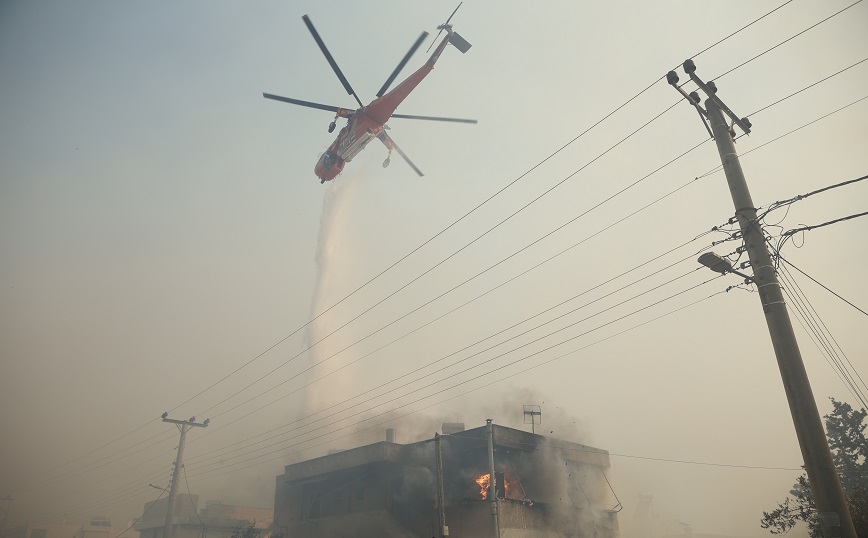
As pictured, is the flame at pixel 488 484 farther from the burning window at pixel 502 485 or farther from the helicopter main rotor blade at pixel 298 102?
the helicopter main rotor blade at pixel 298 102

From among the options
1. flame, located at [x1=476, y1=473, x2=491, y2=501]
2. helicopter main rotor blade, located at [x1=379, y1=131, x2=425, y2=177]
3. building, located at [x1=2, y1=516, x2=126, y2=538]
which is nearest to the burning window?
flame, located at [x1=476, y1=473, x2=491, y2=501]

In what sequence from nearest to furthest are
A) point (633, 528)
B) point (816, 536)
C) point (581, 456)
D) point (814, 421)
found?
1. point (814, 421)
2. point (816, 536)
3. point (581, 456)
4. point (633, 528)

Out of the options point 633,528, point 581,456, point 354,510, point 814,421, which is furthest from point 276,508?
point 814,421

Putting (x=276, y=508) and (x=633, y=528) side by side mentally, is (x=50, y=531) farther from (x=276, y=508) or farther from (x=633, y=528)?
(x=633, y=528)

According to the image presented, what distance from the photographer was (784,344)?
8391mm

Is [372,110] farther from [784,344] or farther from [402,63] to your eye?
[784,344]

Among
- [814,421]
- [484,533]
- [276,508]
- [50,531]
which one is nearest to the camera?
[814,421]

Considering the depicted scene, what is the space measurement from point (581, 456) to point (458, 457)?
377 inches

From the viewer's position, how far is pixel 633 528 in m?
50.7

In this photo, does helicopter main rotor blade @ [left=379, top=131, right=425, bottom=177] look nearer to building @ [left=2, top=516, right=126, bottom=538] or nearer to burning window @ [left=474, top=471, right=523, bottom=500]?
burning window @ [left=474, top=471, right=523, bottom=500]

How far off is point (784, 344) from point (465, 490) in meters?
26.8

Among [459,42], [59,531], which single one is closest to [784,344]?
[459,42]

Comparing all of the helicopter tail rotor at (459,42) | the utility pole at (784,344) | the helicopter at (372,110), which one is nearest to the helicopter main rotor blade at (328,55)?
the helicopter at (372,110)

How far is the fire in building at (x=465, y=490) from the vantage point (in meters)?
30.8
